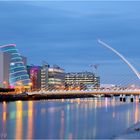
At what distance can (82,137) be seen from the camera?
27.1m

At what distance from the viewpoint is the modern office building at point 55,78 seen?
163125 mm

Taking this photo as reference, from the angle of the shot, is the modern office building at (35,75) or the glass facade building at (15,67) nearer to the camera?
the glass facade building at (15,67)

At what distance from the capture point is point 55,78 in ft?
545

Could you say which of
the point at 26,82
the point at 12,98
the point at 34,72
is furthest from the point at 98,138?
the point at 34,72

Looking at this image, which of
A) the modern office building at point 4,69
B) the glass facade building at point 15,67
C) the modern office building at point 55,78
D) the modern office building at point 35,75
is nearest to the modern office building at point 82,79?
the modern office building at point 55,78

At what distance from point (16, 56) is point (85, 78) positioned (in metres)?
63.8

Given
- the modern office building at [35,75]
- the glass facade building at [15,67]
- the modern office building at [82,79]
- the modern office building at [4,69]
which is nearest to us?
the modern office building at [4,69]

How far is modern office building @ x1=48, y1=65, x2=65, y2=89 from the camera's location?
16312 centimetres

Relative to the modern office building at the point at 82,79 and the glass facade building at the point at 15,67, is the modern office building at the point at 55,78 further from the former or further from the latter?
the glass facade building at the point at 15,67

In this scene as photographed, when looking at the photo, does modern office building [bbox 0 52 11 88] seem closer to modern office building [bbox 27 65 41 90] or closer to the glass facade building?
the glass facade building

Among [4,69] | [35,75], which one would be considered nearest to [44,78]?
[35,75]

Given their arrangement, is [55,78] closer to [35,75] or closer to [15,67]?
[35,75]

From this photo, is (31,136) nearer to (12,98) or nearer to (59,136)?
(59,136)

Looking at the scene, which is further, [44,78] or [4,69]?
[44,78]
